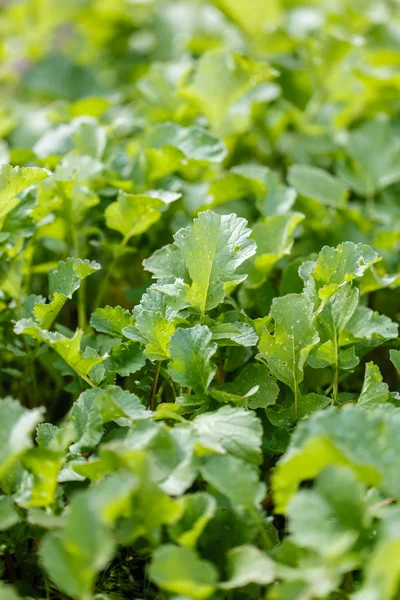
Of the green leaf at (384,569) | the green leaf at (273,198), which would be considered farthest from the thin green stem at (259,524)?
the green leaf at (273,198)

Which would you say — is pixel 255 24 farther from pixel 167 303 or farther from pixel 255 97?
pixel 167 303

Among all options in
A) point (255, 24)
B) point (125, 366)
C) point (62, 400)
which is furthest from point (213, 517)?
point (255, 24)

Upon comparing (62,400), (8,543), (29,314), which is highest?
(29,314)

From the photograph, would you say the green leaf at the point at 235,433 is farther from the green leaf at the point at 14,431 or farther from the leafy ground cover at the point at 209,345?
the green leaf at the point at 14,431

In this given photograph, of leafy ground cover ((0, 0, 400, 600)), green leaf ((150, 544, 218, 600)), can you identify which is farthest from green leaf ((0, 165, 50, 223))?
green leaf ((150, 544, 218, 600))

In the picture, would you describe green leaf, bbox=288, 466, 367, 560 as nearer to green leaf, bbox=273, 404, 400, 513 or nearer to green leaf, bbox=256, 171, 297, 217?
green leaf, bbox=273, 404, 400, 513
